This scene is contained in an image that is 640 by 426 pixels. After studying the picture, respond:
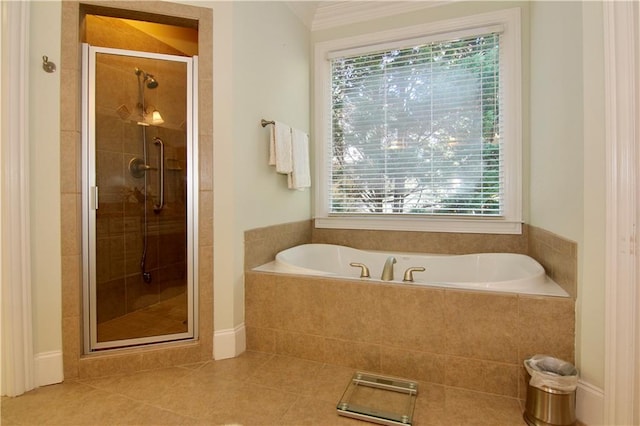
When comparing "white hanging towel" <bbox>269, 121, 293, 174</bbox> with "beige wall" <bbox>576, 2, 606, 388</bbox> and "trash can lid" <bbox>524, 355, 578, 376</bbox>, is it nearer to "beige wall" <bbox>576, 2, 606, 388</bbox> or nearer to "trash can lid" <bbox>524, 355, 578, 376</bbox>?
"beige wall" <bbox>576, 2, 606, 388</bbox>

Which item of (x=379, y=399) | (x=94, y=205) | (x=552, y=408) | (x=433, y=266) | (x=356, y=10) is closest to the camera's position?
(x=552, y=408)

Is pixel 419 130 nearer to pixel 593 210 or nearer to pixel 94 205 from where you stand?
pixel 593 210

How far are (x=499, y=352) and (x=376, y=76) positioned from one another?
7.49ft

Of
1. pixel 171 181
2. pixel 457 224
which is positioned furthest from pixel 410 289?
pixel 171 181

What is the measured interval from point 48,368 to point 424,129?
292 centimetres

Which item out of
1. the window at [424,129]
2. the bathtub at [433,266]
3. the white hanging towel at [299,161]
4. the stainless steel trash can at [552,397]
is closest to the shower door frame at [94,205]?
the bathtub at [433,266]

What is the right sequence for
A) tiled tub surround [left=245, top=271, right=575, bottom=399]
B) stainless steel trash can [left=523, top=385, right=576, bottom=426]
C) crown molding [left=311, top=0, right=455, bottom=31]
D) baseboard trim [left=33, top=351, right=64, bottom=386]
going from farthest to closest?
crown molding [left=311, top=0, right=455, bottom=31], baseboard trim [left=33, top=351, right=64, bottom=386], tiled tub surround [left=245, top=271, right=575, bottom=399], stainless steel trash can [left=523, top=385, right=576, bottom=426]

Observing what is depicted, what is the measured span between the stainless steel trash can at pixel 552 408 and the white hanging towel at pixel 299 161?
191 cm

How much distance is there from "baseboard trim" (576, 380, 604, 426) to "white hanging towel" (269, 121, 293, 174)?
80.7 inches

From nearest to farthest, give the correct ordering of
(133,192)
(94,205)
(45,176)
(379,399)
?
1. (379,399)
2. (45,176)
3. (94,205)
4. (133,192)

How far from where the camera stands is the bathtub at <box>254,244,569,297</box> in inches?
66.9

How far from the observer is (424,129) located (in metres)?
2.62

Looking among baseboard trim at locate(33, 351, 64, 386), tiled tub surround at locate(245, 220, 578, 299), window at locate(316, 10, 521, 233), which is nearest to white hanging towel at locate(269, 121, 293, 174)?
tiled tub surround at locate(245, 220, 578, 299)

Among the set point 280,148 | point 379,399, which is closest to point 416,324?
point 379,399
